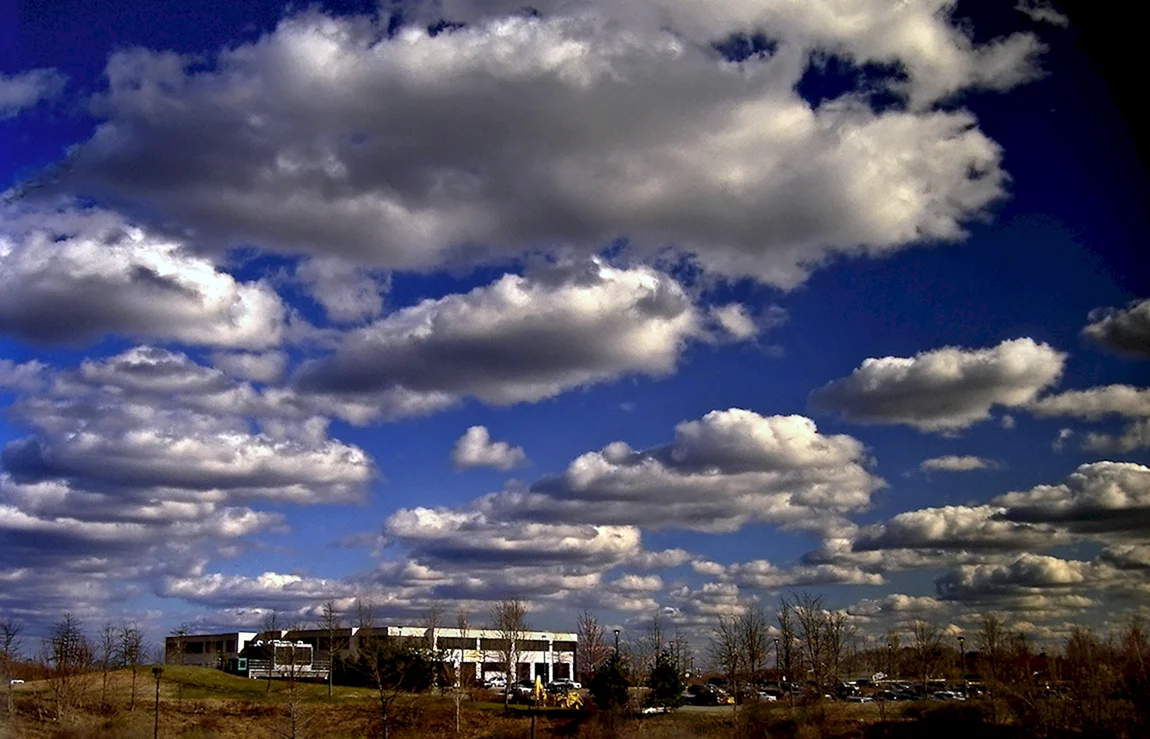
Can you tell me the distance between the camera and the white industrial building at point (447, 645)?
386ft

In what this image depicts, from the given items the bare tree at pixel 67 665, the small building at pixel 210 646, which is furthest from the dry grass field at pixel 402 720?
the small building at pixel 210 646

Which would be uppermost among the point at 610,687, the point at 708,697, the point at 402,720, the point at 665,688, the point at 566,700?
the point at 610,687

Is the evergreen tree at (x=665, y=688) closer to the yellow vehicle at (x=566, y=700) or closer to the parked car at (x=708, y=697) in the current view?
the yellow vehicle at (x=566, y=700)

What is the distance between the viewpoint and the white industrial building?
118 m

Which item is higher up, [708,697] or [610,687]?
[610,687]

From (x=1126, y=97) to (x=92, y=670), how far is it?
282ft

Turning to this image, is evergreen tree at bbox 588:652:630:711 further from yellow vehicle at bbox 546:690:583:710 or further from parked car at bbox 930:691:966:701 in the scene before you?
parked car at bbox 930:691:966:701

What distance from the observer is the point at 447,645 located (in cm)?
11519

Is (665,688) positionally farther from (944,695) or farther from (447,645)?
(447,645)

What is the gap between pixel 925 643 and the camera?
97500 millimetres

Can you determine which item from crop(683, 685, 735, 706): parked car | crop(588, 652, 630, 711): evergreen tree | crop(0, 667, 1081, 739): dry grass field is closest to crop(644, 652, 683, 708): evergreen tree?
crop(0, 667, 1081, 739): dry grass field

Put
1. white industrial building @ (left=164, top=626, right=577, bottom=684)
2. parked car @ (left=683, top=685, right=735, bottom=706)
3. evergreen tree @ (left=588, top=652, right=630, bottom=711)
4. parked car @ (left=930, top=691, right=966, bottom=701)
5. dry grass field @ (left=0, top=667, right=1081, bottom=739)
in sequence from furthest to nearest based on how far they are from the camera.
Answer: white industrial building @ (left=164, top=626, right=577, bottom=684)
parked car @ (left=683, top=685, right=735, bottom=706)
parked car @ (left=930, top=691, right=966, bottom=701)
evergreen tree @ (left=588, top=652, right=630, bottom=711)
dry grass field @ (left=0, top=667, right=1081, bottom=739)

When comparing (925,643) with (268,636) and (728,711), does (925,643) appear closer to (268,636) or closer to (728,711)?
(728,711)

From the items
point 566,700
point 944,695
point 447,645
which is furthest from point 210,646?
point 944,695
